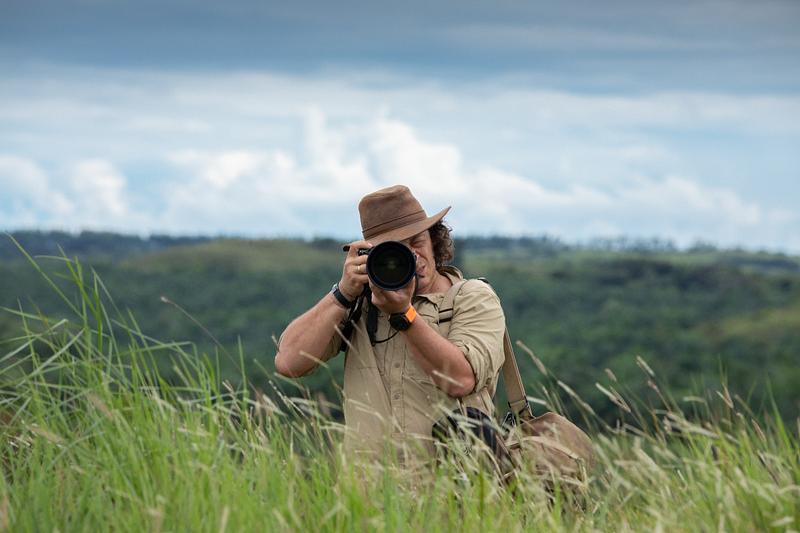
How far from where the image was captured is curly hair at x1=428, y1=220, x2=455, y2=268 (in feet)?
11.6

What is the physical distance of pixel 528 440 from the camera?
3.05 metres

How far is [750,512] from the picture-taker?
2359 mm

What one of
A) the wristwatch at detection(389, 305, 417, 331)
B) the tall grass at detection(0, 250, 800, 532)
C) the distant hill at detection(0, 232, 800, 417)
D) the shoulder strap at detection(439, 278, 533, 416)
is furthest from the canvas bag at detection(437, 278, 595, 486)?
the distant hill at detection(0, 232, 800, 417)

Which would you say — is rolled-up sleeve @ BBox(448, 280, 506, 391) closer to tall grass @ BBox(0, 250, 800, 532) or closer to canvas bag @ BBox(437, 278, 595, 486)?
canvas bag @ BBox(437, 278, 595, 486)

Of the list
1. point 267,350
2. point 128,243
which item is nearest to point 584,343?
point 267,350

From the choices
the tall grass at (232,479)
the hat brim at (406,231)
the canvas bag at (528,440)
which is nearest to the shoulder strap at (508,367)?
the canvas bag at (528,440)

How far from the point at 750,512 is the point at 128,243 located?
150m

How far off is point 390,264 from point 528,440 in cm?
68

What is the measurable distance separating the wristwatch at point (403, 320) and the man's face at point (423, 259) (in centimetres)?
30

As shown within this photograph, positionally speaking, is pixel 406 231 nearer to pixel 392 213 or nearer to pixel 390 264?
pixel 392 213

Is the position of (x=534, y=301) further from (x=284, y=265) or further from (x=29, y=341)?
(x=29, y=341)

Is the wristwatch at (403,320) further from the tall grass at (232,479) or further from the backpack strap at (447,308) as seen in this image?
the tall grass at (232,479)

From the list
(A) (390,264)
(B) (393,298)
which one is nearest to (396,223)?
(A) (390,264)

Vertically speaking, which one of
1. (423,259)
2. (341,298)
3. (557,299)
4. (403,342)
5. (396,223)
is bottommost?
(557,299)
